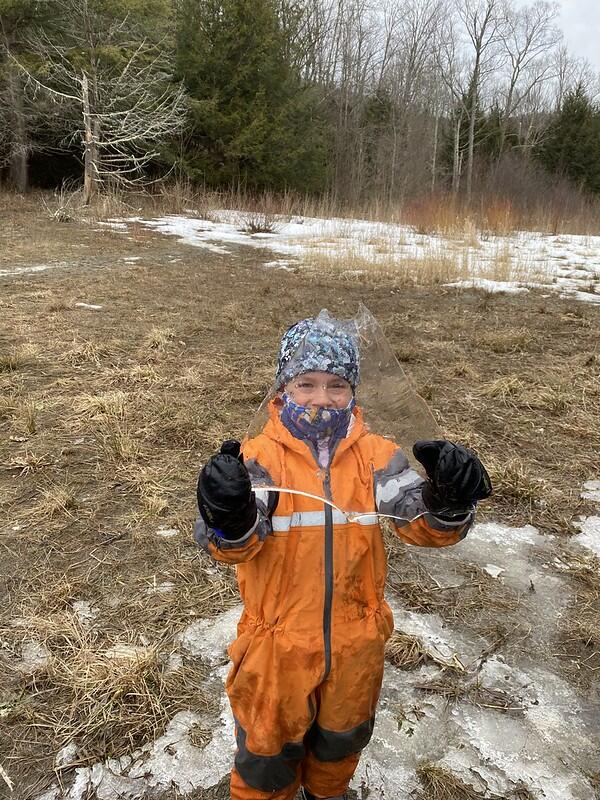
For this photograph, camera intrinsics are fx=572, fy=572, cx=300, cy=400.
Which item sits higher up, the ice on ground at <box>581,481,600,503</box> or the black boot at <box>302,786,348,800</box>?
the ice on ground at <box>581,481,600,503</box>

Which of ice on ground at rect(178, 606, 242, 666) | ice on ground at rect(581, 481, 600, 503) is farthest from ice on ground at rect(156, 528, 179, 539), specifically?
ice on ground at rect(581, 481, 600, 503)

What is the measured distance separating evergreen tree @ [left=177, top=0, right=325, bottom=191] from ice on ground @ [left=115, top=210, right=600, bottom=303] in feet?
15.1

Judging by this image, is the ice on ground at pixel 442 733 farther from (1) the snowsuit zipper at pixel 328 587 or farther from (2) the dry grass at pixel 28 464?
(2) the dry grass at pixel 28 464

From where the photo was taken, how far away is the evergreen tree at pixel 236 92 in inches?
733

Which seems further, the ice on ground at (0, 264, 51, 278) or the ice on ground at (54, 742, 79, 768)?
the ice on ground at (0, 264, 51, 278)

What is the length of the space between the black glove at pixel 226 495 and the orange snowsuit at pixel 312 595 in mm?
81

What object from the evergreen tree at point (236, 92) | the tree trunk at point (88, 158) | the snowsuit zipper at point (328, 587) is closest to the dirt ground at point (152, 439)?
the snowsuit zipper at point (328, 587)

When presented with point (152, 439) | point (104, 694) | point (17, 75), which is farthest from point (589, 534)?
point (17, 75)

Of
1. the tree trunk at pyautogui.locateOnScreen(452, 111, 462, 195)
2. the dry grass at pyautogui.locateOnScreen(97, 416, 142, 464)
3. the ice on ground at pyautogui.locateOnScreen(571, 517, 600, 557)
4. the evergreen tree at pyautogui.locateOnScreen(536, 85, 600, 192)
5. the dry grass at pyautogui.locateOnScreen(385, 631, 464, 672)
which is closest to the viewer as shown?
the dry grass at pyautogui.locateOnScreen(385, 631, 464, 672)

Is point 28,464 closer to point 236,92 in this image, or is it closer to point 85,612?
point 85,612

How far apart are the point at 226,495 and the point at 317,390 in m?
0.41

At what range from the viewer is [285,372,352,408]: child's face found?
1354 mm

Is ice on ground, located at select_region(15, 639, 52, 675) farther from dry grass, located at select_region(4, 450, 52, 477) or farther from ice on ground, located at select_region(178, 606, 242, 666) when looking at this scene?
dry grass, located at select_region(4, 450, 52, 477)

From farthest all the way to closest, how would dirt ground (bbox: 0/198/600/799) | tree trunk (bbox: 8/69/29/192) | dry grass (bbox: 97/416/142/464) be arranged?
1. tree trunk (bbox: 8/69/29/192)
2. dry grass (bbox: 97/416/142/464)
3. dirt ground (bbox: 0/198/600/799)
